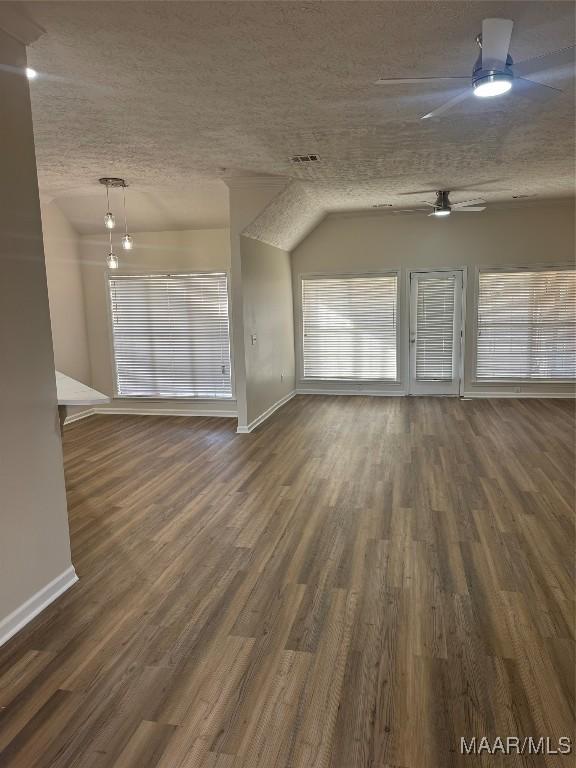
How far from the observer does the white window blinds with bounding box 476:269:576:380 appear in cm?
771

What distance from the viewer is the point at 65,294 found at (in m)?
7.07

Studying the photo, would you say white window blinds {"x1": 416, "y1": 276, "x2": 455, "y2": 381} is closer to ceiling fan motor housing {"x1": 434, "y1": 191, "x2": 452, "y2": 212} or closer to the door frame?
the door frame

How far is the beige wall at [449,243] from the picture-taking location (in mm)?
7586

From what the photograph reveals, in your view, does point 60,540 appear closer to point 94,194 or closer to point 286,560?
point 286,560

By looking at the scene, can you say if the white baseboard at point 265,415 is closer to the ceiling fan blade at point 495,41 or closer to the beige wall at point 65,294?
the beige wall at point 65,294

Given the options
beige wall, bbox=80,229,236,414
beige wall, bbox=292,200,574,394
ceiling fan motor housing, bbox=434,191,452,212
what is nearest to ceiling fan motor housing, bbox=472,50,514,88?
ceiling fan motor housing, bbox=434,191,452,212

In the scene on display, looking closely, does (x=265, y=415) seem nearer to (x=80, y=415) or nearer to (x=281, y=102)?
(x=80, y=415)

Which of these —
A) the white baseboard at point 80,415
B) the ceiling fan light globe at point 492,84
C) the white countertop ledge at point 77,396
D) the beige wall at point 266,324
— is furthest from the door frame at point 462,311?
the white countertop ledge at point 77,396

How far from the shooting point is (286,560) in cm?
313

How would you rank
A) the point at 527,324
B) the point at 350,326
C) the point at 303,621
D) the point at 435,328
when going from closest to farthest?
1. the point at 303,621
2. the point at 527,324
3. the point at 435,328
4. the point at 350,326

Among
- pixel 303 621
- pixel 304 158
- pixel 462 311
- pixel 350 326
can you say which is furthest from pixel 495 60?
pixel 350 326

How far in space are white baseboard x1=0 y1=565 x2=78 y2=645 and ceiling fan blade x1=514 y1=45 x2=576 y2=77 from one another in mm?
3629

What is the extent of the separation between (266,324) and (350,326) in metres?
1.93

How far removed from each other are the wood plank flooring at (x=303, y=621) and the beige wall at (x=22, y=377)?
327mm
